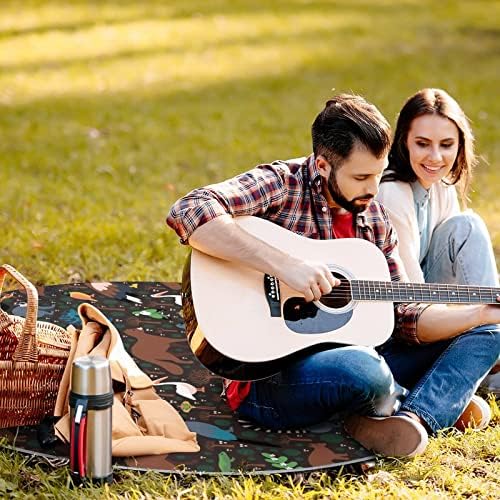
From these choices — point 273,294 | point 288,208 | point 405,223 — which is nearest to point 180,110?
point 405,223

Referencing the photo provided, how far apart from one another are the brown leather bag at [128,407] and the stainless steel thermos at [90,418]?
15 cm

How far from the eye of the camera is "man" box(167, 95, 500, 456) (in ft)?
10.9

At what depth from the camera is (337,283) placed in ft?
11.3

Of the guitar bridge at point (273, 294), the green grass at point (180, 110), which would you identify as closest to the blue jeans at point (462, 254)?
the green grass at point (180, 110)

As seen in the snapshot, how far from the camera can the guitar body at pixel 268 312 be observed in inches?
129

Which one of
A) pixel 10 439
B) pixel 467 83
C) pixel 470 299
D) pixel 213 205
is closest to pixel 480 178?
pixel 467 83

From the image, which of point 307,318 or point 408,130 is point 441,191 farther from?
point 307,318

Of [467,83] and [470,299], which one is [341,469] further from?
[467,83]

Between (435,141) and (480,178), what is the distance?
3547 millimetres

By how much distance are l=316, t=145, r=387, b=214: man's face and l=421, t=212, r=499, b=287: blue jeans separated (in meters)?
0.69

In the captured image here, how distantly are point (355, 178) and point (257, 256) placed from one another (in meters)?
0.45

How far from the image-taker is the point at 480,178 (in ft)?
24.3

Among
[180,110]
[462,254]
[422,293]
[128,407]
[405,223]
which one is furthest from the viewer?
[180,110]

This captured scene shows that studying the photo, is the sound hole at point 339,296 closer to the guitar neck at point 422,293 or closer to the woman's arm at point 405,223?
the guitar neck at point 422,293
